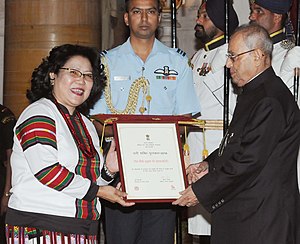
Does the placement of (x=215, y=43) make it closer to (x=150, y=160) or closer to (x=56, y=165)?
(x=150, y=160)

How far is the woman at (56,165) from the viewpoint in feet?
14.8

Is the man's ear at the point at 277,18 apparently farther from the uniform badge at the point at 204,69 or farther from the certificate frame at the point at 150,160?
the certificate frame at the point at 150,160

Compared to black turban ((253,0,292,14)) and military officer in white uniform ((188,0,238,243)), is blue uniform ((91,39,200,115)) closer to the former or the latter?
military officer in white uniform ((188,0,238,243))

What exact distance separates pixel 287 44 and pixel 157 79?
36.5 inches

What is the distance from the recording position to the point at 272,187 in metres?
4.72

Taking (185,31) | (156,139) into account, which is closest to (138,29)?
(156,139)

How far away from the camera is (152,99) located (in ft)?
18.3

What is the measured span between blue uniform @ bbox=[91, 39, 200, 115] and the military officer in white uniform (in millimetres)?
680

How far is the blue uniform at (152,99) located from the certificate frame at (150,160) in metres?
0.47

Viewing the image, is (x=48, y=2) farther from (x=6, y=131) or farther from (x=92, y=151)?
(x=92, y=151)

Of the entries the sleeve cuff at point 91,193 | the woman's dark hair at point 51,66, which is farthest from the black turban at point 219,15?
the sleeve cuff at point 91,193

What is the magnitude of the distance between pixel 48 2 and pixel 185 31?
2335 millimetres

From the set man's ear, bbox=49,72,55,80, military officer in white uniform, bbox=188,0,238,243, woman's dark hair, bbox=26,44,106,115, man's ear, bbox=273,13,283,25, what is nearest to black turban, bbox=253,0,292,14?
man's ear, bbox=273,13,283,25

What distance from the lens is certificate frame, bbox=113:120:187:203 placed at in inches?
195
